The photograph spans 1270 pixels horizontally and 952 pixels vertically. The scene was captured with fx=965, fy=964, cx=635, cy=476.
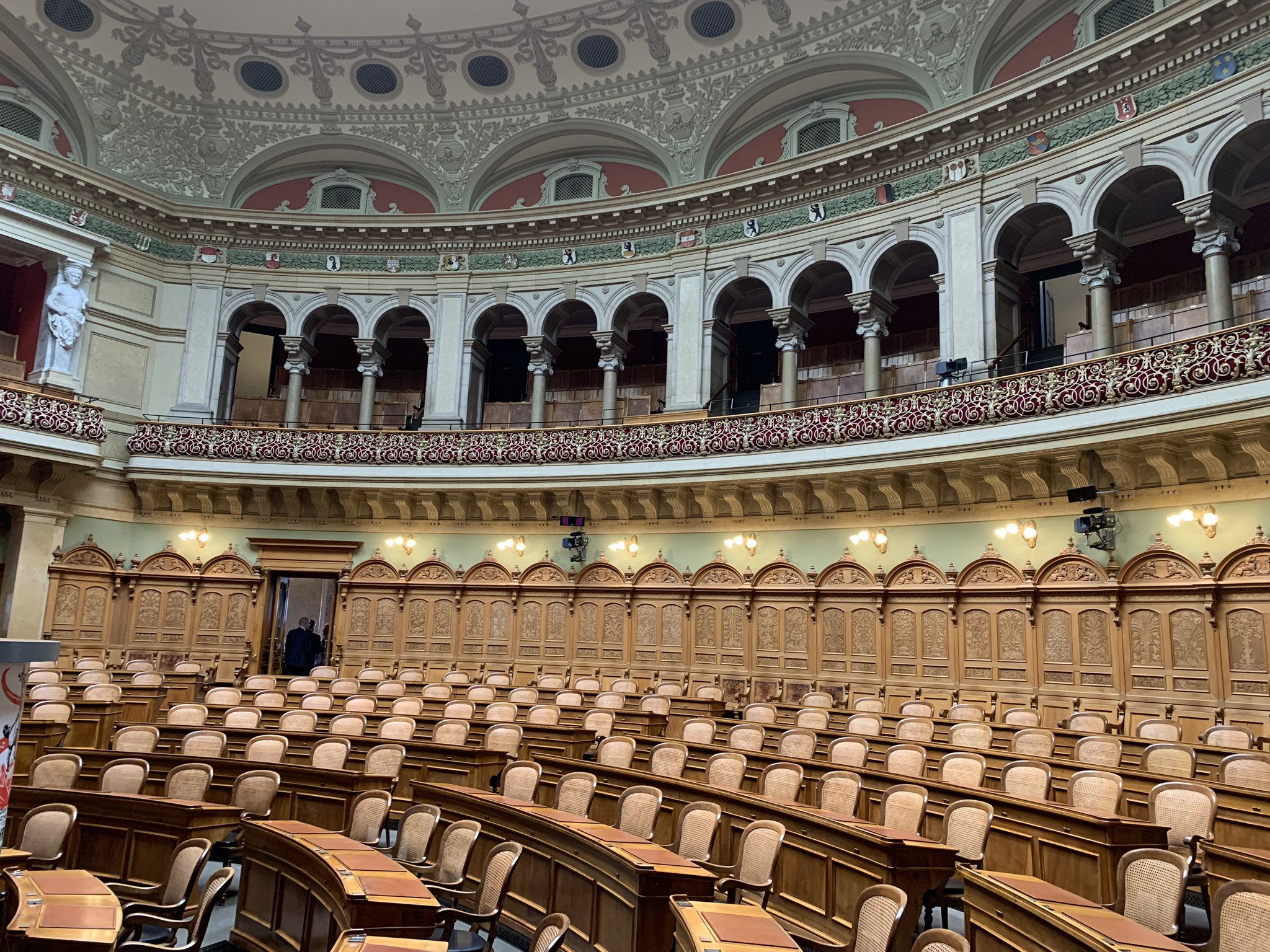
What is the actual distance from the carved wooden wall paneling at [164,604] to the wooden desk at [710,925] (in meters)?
17.2

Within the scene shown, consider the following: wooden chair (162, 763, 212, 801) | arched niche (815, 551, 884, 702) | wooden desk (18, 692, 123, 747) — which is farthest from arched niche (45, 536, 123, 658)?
arched niche (815, 551, 884, 702)

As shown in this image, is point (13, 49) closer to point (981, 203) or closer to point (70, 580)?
point (70, 580)

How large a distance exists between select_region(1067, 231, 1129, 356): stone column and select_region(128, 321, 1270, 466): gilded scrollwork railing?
6.80 feet

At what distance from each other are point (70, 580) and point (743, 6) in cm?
1823

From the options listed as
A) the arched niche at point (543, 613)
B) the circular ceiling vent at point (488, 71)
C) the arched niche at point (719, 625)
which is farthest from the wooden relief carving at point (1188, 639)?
the circular ceiling vent at point (488, 71)

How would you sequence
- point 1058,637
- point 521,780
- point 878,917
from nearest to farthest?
point 878,917, point 521,780, point 1058,637

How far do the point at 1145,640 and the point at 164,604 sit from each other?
18572 mm

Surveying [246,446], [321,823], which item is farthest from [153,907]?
[246,446]

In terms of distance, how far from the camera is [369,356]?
22844mm

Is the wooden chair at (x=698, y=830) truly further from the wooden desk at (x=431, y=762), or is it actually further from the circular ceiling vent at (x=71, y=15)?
the circular ceiling vent at (x=71, y=15)

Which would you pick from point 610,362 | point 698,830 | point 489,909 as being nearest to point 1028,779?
point 698,830

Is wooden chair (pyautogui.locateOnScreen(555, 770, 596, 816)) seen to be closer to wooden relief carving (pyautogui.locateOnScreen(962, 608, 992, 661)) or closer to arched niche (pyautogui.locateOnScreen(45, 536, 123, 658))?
wooden relief carving (pyautogui.locateOnScreen(962, 608, 992, 661))

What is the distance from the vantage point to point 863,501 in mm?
17000

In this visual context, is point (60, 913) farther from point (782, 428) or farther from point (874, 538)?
point (782, 428)
